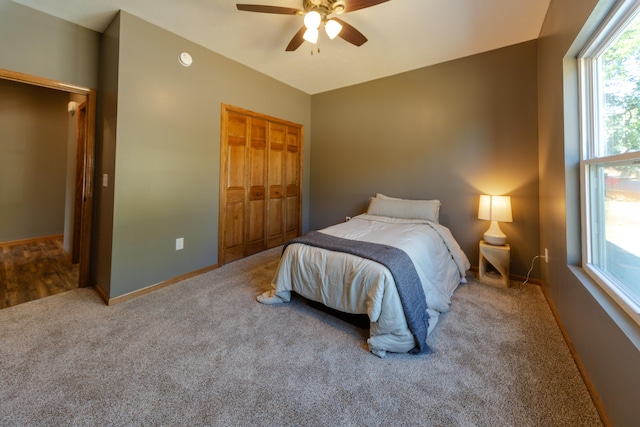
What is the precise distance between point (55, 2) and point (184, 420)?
331 centimetres

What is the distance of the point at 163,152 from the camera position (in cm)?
259

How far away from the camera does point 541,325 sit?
193 centimetres

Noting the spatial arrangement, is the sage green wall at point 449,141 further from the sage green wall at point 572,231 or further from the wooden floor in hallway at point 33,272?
the wooden floor in hallway at point 33,272

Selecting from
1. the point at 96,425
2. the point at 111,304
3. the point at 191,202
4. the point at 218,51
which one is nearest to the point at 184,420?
the point at 96,425

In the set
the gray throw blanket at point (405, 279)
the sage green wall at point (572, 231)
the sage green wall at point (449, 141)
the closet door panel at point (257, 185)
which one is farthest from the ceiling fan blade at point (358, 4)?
the closet door panel at point (257, 185)

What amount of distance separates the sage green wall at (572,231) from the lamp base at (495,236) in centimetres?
35

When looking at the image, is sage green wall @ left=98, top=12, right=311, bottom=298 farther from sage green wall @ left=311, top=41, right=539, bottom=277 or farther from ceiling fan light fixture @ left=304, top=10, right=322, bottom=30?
sage green wall @ left=311, top=41, right=539, bottom=277

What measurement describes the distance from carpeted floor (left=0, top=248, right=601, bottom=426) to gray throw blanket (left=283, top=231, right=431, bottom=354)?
0.17m

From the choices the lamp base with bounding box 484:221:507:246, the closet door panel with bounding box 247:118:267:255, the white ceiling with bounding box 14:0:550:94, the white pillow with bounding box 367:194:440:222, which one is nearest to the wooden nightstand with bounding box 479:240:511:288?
the lamp base with bounding box 484:221:507:246

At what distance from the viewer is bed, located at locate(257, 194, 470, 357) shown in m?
1.65

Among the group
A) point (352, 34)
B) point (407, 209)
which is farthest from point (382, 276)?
point (352, 34)

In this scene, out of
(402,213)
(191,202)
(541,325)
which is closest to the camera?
(541,325)

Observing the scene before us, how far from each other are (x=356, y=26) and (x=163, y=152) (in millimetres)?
2324

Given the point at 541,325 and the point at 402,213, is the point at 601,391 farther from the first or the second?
the point at 402,213
